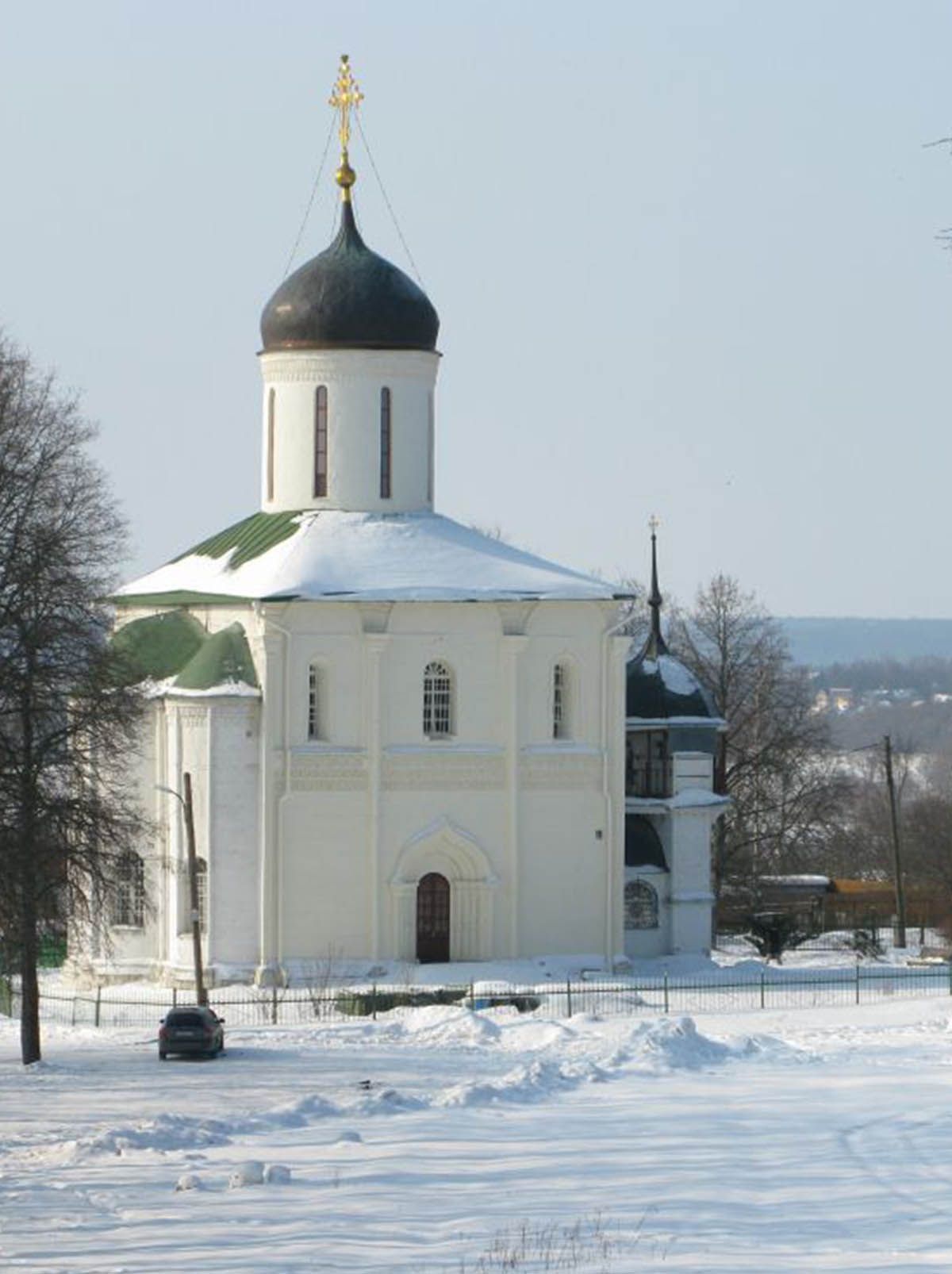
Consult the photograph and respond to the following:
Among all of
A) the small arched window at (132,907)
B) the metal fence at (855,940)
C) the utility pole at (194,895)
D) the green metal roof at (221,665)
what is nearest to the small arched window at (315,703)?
the green metal roof at (221,665)

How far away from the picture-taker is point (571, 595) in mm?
51906

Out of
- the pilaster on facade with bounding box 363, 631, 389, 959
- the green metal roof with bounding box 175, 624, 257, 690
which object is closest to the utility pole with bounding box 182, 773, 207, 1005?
the green metal roof with bounding box 175, 624, 257, 690

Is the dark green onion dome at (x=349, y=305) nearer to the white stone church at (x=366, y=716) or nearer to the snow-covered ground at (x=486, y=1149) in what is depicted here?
the white stone church at (x=366, y=716)

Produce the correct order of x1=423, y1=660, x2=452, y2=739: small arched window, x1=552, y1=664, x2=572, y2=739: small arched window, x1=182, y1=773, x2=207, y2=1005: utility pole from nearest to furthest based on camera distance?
x1=182, y1=773, x2=207, y2=1005: utility pole → x1=423, y1=660, x2=452, y2=739: small arched window → x1=552, y1=664, x2=572, y2=739: small arched window

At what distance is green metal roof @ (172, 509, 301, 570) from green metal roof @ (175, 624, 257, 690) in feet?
6.25

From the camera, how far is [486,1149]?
32.0m

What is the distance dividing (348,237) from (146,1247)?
3032cm

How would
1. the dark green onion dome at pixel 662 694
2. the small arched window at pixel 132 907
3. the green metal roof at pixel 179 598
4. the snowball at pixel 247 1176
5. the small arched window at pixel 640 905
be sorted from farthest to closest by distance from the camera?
the dark green onion dome at pixel 662 694 → the small arched window at pixel 640 905 → the green metal roof at pixel 179 598 → the small arched window at pixel 132 907 → the snowball at pixel 247 1176

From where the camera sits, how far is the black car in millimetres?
40719

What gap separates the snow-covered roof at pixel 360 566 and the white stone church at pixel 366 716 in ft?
0.18

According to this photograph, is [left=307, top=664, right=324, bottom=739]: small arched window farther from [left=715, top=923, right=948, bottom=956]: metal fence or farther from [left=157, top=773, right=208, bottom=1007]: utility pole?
[left=715, top=923, right=948, bottom=956]: metal fence

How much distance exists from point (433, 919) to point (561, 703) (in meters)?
4.13

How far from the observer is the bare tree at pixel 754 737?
68.0 m

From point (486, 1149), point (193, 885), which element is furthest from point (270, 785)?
point (486, 1149)
